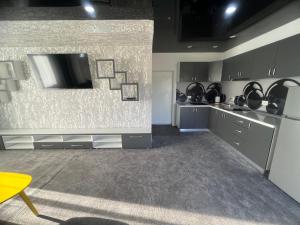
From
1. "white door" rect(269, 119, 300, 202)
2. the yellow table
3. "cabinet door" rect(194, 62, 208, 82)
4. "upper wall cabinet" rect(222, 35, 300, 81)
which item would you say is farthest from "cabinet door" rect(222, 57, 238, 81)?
the yellow table

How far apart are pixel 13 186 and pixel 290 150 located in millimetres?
3231

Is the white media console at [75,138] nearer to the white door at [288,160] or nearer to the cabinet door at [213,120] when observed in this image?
the cabinet door at [213,120]

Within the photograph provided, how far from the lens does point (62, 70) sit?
287 centimetres

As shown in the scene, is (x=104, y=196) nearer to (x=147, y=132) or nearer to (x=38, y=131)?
(x=147, y=132)

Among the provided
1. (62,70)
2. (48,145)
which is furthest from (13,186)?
(62,70)

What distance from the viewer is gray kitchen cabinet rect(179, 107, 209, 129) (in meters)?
4.23

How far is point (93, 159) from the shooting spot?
2.80 m

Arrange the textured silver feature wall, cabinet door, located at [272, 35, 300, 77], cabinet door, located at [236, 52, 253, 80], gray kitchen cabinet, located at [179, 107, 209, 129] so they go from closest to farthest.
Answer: cabinet door, located at [272, 35, 300, 77] → the textured silver feature wall → cabinet door, located at [236, 52, 253, 80] → gray kitchen cabinet, located at [179, 107, 209, 129]

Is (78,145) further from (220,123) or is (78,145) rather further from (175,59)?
(175,59)

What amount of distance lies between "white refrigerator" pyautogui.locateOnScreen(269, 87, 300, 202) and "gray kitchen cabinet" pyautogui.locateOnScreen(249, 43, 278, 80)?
2.83 ft

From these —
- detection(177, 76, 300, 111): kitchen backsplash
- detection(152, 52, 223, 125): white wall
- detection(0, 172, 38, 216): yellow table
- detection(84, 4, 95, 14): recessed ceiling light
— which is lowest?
detection(0, 172, 38, 216): yellow table

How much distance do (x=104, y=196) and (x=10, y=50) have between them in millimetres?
3399

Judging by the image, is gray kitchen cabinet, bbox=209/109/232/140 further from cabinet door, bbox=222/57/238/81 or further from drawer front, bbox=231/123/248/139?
cabinet door, bbox=222/57/238/81

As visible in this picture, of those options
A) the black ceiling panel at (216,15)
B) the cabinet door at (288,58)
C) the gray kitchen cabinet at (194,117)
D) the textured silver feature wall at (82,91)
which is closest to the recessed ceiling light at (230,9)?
the black ceiling panel at (216,15)
